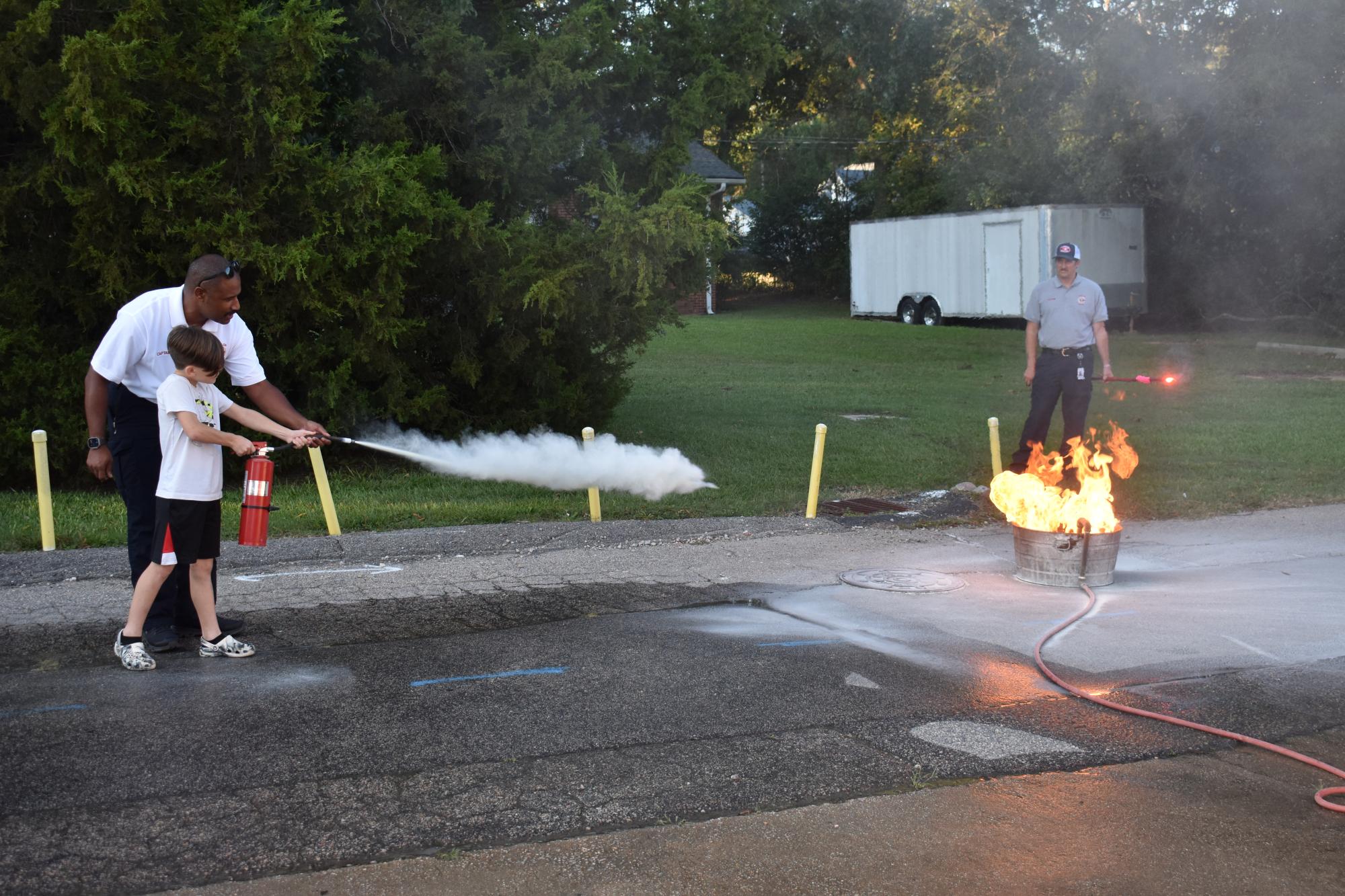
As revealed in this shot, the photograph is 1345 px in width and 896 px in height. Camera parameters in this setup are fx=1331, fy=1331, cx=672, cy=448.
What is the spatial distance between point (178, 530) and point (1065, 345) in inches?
283

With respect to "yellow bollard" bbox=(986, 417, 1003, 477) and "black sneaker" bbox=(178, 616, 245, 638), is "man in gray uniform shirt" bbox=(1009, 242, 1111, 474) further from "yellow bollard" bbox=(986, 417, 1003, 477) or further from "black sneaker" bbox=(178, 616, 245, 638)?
"black sneaker" bbox=(178, 616, 245, 638)

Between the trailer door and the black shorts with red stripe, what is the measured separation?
28236 millimetres

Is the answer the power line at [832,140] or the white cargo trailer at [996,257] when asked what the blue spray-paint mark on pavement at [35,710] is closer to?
the white cargo trailer at [996,257]

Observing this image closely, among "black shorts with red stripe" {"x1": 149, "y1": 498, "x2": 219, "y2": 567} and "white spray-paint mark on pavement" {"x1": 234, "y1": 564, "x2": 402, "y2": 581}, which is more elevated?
"black shorts with red stripe" {"x1": 149, "y1": 498, "x2": 219, "y2": 567}

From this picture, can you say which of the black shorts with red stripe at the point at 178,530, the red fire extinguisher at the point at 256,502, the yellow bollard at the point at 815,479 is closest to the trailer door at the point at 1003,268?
the yellow bollard at the point at 815,479

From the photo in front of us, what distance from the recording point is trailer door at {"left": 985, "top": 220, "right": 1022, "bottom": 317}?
32250mm

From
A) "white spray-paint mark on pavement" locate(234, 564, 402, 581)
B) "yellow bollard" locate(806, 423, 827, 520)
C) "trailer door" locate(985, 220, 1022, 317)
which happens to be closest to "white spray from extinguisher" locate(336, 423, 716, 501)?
"yellow bollard" locate(806, 423, 827, 520)

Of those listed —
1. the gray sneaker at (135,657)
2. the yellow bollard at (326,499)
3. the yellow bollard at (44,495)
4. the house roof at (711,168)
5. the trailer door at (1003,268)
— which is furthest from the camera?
the house roof at (711,168)

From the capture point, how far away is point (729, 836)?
411 cm

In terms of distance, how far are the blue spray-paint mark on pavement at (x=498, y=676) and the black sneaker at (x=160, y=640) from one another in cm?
125

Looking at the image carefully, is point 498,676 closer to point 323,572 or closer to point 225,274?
point 225,274

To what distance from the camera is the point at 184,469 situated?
5.79 meters

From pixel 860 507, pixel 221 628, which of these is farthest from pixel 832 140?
pixel 221 628

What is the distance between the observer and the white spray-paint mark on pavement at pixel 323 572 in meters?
7.90
